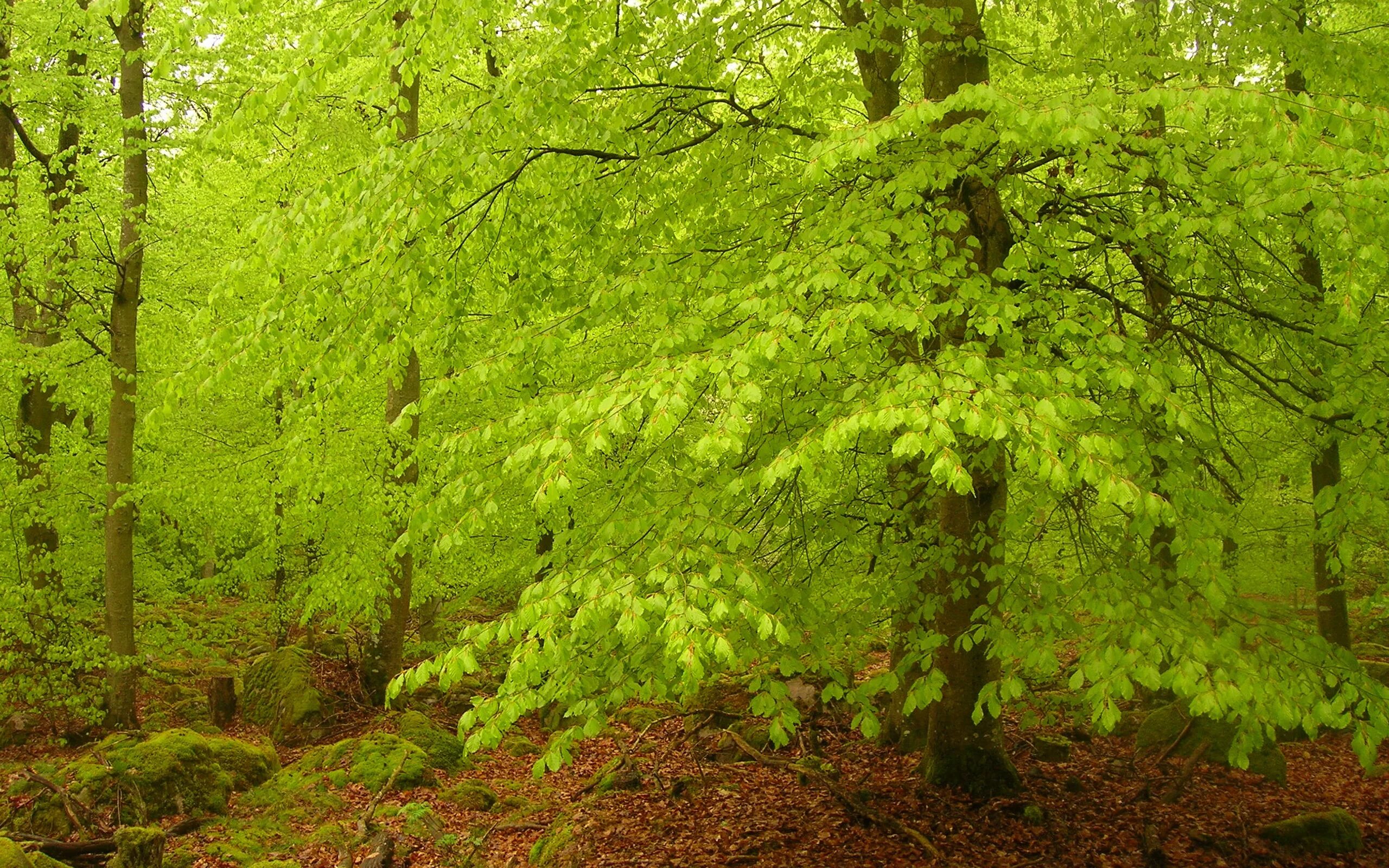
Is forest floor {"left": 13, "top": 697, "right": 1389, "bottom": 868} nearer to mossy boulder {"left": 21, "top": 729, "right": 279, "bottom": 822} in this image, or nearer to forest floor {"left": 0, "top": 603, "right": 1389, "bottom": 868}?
forest floor {"left": 0, "top": 603, "right": 1389, "bottom": 868}

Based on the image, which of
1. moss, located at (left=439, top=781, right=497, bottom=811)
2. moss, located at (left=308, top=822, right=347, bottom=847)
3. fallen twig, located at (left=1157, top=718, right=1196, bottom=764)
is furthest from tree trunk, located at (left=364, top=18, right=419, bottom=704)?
fallen twig, located at (left=1157, top=718, right=1196, bottom=764)

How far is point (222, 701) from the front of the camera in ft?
46.1

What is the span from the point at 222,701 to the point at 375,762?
4862mm

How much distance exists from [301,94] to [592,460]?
9.06 feet

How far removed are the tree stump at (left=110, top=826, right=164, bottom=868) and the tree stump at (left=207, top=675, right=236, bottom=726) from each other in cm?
661

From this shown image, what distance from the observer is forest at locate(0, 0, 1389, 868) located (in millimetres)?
4160

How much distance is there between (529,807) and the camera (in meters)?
9.63

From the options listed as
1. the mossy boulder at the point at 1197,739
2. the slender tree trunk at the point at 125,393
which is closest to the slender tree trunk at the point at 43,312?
the slender tree trunk at the point at 125,393

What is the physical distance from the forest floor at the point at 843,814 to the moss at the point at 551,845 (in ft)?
0.13

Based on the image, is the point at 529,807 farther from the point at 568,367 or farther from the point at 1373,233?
the point at 1373,233

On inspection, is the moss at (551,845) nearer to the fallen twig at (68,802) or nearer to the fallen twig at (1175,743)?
the fallen twig at (68,802)

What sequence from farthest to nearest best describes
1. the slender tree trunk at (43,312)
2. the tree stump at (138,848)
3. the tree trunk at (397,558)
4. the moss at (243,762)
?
the tree trunk at (397,558) < the slender tree trunk at (43,312) < the moss at (243,762) < the tree stump at (138,848)

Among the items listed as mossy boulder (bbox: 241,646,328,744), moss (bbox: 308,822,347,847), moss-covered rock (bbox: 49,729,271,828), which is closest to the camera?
moss (bbox: 308,822,347,847)

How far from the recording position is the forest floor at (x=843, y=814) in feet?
23.3
